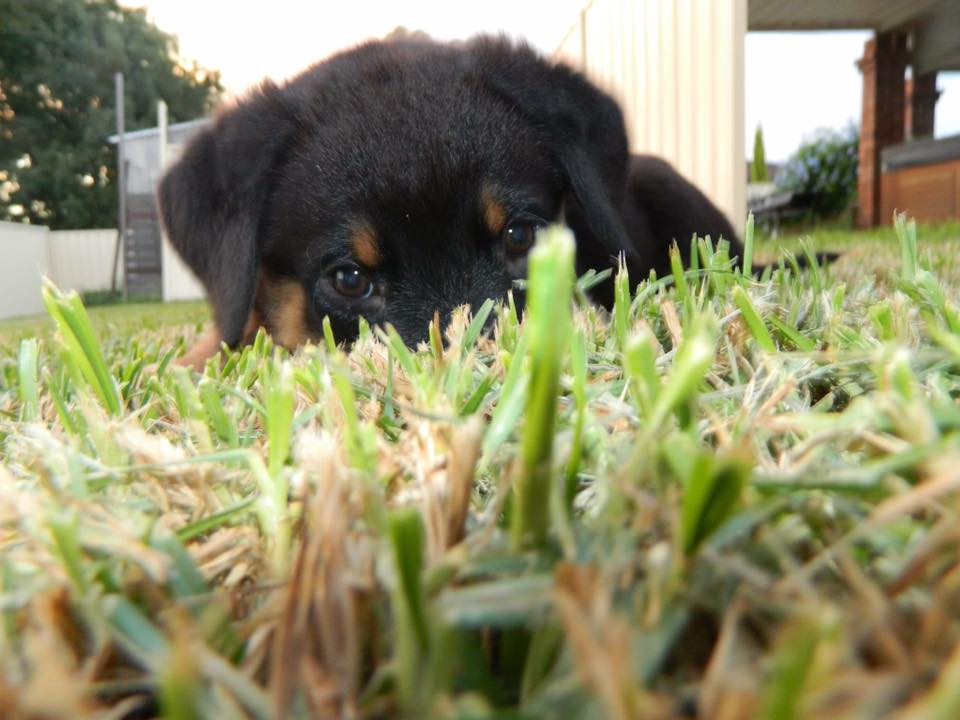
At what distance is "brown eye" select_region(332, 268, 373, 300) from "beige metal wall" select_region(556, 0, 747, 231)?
2093 millimetres

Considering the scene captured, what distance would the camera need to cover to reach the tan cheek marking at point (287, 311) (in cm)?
213

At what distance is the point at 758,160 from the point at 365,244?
1319 centimetres

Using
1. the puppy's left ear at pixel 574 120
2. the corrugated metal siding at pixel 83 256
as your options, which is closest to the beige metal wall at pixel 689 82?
the puppy's left ear at pixel 574 120

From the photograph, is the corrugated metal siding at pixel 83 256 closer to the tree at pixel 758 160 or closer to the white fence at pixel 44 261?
the white fence at pixel 44 261

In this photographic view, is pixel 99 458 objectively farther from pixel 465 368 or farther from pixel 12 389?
pixel 12 389

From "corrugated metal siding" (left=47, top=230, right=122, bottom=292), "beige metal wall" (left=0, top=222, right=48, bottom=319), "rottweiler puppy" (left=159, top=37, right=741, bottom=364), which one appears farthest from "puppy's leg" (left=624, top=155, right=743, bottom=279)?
"corrugated metal siding" (left=47, top=230, right=122, bottom=292)

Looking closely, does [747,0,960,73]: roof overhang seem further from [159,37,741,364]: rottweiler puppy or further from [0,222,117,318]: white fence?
[159,37,741,364]: rottweiler puppy

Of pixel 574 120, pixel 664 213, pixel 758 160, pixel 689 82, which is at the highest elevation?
pixel 758 160

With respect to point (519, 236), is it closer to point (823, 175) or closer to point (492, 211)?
point (492, 211)

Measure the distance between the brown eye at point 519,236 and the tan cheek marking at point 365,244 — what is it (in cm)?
31

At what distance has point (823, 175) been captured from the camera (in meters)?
12.8

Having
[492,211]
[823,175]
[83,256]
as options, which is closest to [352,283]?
[492,211]

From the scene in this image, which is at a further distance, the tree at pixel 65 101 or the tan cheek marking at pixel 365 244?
the tree at pixel 65 101

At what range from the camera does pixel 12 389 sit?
1.41 metres
